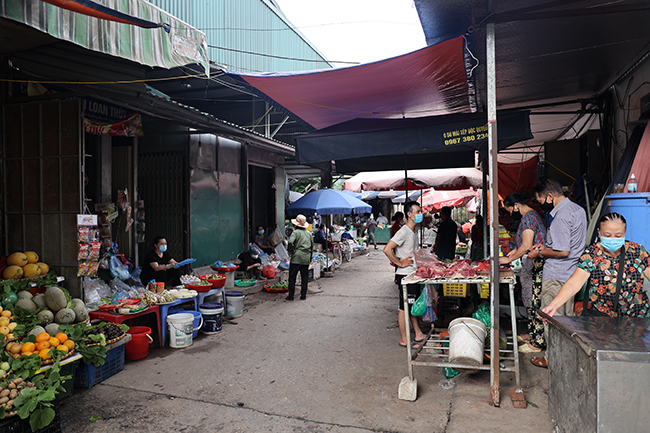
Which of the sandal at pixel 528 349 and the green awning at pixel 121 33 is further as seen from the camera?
the sandal at pixel 528 349

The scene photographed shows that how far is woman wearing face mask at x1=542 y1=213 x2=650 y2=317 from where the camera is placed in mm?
3371

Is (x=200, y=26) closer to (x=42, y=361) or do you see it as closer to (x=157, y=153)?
(x=157, y=153)

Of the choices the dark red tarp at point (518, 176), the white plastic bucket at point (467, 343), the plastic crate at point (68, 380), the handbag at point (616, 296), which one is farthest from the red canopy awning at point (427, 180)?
the plastic crate at point (68, 380)

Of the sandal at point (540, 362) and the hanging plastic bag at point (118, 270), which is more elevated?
the hanging plastic bag at point (118, 270)

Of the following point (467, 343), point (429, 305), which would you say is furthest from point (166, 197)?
point (467, 343)

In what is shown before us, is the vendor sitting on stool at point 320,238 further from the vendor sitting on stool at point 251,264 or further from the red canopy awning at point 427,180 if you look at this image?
the red canopy awning at point 427,180

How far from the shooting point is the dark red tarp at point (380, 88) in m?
4.52

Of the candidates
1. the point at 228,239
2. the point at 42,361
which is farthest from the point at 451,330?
the point at 228,239

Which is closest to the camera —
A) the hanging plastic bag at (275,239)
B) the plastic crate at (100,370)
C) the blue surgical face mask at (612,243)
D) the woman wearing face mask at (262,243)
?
the blue surgical face mask at (612,243)

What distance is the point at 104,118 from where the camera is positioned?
289 inches

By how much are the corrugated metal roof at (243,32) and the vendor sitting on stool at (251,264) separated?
15.5 ft

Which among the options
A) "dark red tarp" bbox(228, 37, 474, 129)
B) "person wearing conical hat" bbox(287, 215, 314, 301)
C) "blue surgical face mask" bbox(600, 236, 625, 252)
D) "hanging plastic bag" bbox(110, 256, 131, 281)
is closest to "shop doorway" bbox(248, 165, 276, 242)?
"person wearing conical hat" bbox(287, 215, 314, 301)

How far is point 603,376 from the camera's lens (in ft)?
8.20

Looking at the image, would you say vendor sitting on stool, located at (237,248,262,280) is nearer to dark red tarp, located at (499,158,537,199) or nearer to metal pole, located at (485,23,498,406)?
dark red tarp, located at (499,158,537,199)
